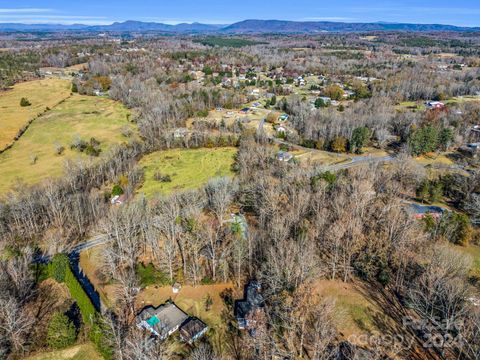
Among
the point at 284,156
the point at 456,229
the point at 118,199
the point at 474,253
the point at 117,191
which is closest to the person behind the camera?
the point at 474,253

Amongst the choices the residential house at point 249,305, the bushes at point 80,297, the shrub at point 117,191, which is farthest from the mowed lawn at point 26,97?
the residential house at point 249,305

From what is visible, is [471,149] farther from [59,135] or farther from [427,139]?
[59,135]

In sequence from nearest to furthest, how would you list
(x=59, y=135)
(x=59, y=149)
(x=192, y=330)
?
1. (x=192, y=330)
2. (x=59, y=149)
3. (x=59, y=135)

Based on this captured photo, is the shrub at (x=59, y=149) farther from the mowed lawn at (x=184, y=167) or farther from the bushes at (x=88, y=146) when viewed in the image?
the mowed lawn at (x=184, y=167)

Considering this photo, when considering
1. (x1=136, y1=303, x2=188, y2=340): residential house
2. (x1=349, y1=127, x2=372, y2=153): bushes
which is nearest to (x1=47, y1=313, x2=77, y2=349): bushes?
(x1=136, y1=303, x2=188, y2=340): residential house

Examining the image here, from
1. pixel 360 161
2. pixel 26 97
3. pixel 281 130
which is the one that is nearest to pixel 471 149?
pixel 360 161
